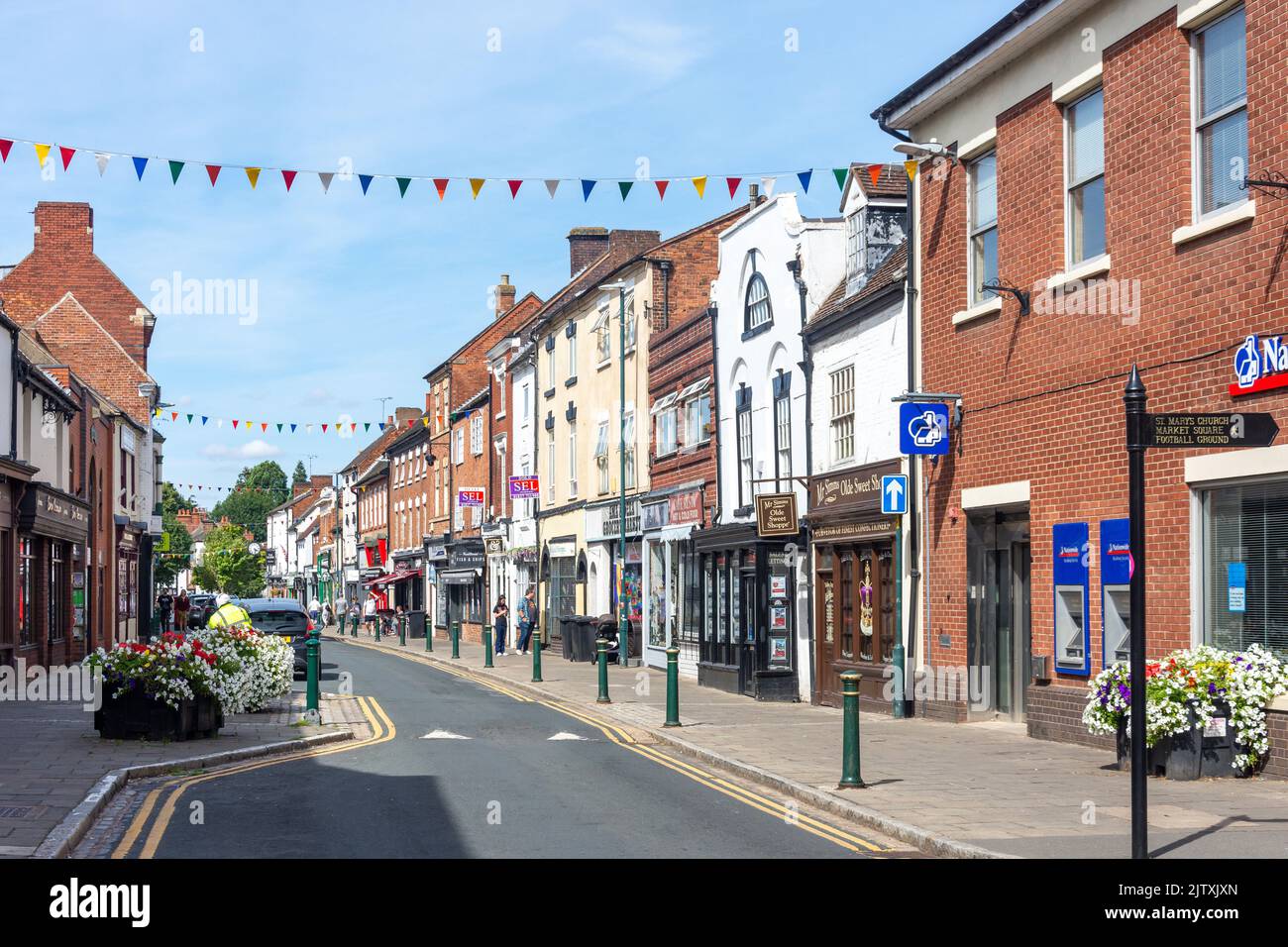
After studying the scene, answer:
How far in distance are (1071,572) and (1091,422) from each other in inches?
69.2

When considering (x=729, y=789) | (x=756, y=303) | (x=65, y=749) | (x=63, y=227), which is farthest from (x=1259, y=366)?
(x=63, y=227)

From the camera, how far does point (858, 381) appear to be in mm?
22156

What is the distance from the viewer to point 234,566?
105 meters

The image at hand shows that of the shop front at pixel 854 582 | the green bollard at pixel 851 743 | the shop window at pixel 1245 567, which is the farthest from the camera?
the shop front at pixel 854 582

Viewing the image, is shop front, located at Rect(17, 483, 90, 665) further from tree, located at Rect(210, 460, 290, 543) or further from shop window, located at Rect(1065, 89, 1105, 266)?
tree, located at Rect(210, 460, 290, 543)

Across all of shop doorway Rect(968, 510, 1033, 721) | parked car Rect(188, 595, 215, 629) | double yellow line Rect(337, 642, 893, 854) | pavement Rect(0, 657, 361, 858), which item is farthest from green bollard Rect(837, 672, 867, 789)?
parked car Rect(188, 595, 215, 629)

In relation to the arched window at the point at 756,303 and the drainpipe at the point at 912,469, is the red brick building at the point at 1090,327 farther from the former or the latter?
the arched window at the point at 756,303

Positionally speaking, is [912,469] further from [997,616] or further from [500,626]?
[500,626]

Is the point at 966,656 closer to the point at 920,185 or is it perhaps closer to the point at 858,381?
the point at 858,381

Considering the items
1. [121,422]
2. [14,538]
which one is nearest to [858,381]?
[14,538]

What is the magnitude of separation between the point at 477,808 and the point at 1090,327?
27.9ft

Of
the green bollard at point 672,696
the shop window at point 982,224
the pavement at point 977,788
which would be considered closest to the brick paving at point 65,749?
the green bollard at point 672,696

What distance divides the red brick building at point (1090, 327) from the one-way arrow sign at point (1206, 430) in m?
3.69

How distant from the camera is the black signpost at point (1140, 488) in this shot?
830 centimetres
